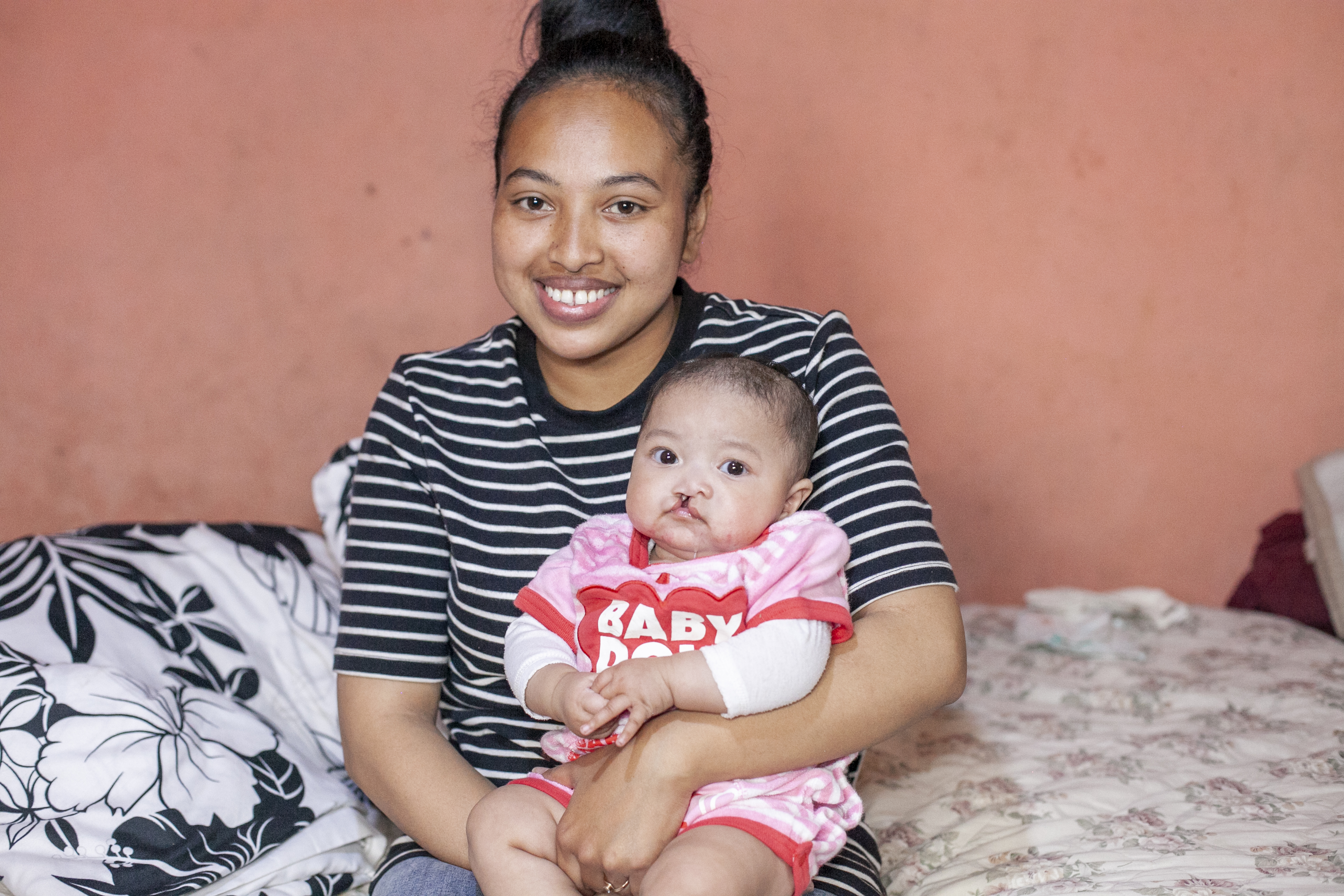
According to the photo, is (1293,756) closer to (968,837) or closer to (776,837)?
(968,837)

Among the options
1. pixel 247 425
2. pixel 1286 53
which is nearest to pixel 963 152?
pixel 1286 53

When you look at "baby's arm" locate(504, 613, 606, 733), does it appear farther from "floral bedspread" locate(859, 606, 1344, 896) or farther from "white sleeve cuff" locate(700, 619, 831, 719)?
"floral bedspread" locate(859, 606, 1344, 896)

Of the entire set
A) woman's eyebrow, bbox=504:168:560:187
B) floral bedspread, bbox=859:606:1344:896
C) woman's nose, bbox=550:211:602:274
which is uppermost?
woman's eyebrow, bbox=504:168:560:187

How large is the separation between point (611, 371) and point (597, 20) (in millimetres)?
505

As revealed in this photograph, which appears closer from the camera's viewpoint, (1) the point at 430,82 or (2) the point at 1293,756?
(2) the point at 1293,756

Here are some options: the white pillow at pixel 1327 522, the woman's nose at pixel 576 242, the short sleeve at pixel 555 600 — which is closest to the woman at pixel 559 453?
the woman's nose at pixel 576 242

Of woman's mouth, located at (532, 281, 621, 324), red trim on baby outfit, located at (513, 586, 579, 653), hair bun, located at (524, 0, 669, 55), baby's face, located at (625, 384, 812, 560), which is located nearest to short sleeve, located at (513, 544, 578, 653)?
red trim on baby outfit, located at (513, 586, 579, 653)

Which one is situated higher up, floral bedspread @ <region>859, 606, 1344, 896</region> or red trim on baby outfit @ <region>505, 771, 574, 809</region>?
red trim on baby outfit @ <region>505, 771, 574, 809</region>

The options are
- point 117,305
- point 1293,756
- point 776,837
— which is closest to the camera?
point 776,837

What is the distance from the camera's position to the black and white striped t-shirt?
4.50ft

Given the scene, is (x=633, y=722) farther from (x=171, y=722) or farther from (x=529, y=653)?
(x=171, y=722)

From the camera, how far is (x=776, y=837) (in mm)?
1132

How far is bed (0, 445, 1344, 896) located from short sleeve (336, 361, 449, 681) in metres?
0.30

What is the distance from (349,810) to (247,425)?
1.12m
